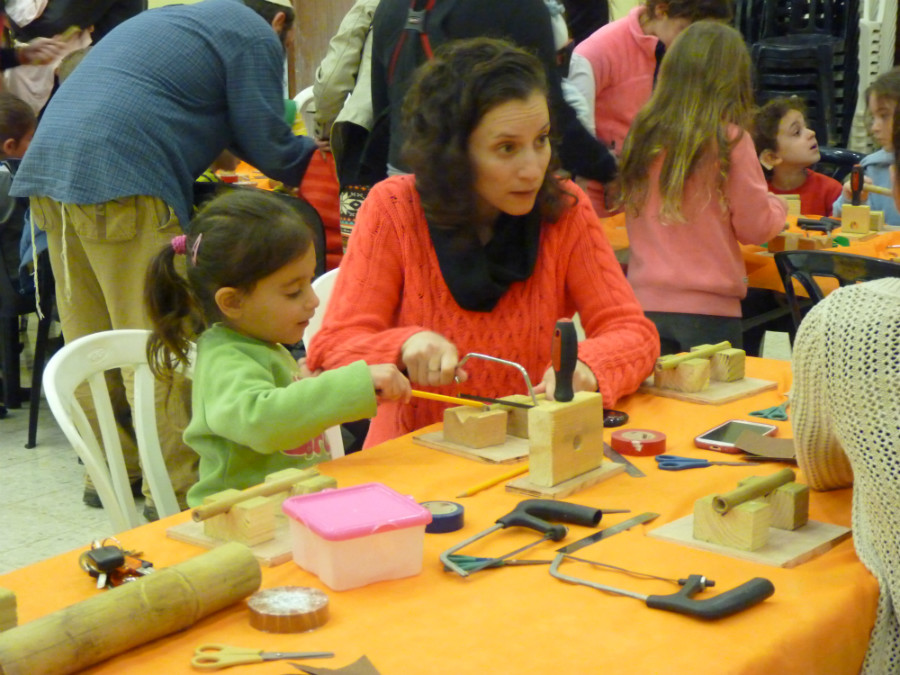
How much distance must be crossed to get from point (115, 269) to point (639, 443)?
195cm

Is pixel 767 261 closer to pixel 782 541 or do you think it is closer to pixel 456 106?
pixel 456 106

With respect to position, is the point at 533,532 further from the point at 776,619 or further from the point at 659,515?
the point at 776,619

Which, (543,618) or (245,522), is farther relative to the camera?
(245,522)

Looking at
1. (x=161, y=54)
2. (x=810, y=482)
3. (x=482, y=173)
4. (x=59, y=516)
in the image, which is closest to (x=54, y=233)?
(x=161, y=54)

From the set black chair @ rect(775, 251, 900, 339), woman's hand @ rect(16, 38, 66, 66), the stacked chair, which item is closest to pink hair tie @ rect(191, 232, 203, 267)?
black chair @ rect(775, 251, 900, 339)

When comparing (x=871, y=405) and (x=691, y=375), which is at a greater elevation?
(x=871, y=405)

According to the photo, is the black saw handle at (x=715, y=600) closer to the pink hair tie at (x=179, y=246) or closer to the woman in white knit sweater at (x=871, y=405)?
the woman in white knit sweater at (x=871, y=405)

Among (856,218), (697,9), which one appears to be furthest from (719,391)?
(697,9)

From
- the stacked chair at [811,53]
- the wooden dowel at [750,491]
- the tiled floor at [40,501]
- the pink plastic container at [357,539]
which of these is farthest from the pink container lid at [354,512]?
the stacked chair at [811,53]

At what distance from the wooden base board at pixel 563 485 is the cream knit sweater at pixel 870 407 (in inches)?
13.2

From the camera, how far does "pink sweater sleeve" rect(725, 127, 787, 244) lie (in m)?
3.05

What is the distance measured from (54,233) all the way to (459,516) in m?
2.21

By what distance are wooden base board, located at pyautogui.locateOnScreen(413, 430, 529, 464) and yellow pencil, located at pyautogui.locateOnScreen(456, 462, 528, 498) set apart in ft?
0.13

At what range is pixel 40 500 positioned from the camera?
3.54 metres
